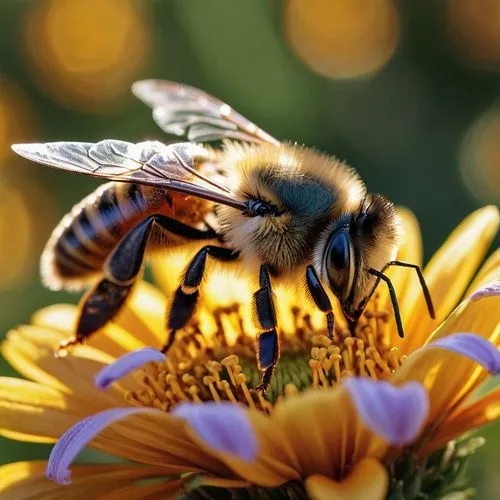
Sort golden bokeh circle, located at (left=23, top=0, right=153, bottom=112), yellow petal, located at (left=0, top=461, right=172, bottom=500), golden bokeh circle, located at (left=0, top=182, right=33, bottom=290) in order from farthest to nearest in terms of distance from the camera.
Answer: golden bokeh circle, located at (left=23, top=0, right=153, bottom=112)
golden bokeh circle, located at (left=0, top=182, right=33, bottom=290)
yellow petal, located at (left=0, top=461, right=172, bottom=500)

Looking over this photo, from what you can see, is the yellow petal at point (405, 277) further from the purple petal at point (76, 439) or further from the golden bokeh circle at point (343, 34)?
the golden bokeh circle at point (343, 34)

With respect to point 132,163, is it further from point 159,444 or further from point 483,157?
point 483,157

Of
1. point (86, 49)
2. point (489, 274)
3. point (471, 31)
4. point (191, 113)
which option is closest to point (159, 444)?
point (489, 274)

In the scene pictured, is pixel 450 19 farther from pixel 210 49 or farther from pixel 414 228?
pixel 414 228

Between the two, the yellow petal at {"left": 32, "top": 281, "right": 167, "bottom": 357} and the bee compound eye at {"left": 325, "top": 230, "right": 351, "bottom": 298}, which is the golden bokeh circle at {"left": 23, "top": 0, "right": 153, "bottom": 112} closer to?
the yellow petal at {"left": 32, "top": 281, "right": 167, "bottom": 357}

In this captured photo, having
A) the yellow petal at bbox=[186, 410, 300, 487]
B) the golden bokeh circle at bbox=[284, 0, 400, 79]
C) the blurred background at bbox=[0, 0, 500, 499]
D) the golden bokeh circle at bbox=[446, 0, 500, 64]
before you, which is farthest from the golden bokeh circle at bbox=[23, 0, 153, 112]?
the yellow petal at bbox=[186, 410, 300, 487]

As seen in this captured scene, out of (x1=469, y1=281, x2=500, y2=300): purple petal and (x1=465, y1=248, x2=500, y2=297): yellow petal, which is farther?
(x1=465, y1=248, x2=500, y2=297): yellow petal

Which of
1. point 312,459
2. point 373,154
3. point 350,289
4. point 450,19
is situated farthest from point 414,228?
point 450,19
